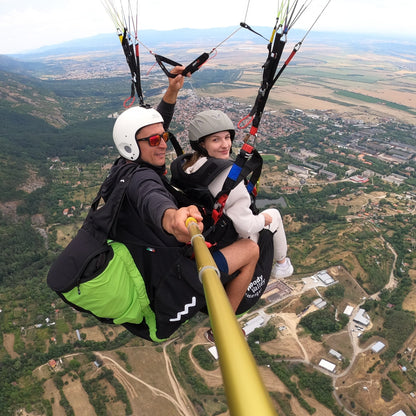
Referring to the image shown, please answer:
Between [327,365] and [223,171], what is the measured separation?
20529mm

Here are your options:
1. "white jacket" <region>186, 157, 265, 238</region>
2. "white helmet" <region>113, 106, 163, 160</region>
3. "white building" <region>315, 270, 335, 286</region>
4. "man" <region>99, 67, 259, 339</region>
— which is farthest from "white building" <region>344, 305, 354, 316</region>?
"white helmet" <region>113, 106, 163, 160</region>

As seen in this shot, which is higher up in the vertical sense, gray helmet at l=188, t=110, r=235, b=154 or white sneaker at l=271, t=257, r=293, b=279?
gray helmet at l=188, t=110, r=235, b=154

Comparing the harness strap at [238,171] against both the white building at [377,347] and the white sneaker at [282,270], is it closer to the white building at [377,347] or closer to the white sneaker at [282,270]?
the white sneaker at [282,270]

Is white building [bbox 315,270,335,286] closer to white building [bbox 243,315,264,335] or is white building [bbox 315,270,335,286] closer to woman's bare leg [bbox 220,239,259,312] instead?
white building [bbox 243,315,264,335]

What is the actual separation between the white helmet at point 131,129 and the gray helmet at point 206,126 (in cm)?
42

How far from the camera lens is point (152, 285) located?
2.45m

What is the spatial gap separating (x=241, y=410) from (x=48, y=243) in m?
35.2

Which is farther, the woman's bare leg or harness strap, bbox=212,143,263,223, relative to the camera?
the woman's bare leg

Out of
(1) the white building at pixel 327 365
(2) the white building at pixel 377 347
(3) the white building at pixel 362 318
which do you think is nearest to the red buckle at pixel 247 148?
(1) the white building at pixel 327 365

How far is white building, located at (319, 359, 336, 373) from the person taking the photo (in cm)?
1862

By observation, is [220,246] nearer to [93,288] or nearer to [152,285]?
[152,285]

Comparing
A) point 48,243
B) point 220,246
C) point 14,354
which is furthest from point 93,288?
point 48,243

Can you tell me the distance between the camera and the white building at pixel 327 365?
18625 mm

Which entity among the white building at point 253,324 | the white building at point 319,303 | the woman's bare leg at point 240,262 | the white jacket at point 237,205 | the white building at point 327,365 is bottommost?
the white building at point 327,365
